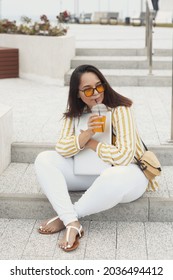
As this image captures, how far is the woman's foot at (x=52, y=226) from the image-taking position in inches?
125

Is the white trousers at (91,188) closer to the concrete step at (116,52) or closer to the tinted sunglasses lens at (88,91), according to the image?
the tinted sunglasses lens at (88,91)

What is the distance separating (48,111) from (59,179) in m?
2.44

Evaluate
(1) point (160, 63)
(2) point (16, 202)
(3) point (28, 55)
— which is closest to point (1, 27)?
(3) point (28, 55)

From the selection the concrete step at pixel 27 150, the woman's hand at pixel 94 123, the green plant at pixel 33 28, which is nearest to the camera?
the woman's hand at pixel 94 123

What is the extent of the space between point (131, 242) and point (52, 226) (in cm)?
44

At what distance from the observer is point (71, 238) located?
9.80 ft

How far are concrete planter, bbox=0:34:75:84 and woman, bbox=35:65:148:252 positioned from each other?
422 cm

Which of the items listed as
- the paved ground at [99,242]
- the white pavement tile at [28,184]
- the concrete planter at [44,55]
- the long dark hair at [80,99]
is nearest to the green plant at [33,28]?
the concrete planter at [44,55]

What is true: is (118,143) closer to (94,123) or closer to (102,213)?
(94,123)

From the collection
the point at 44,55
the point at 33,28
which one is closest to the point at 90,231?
the point at 44,55

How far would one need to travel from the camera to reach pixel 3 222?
11.1 feet

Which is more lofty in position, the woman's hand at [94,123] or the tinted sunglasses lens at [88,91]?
the tinted sunglasses lens at [88,91]

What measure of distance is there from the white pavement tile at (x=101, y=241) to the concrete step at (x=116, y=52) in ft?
18.0

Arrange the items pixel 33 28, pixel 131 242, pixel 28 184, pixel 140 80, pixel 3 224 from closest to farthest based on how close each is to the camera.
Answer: pixel 131 242
pixel 3 224
pixel 28 184
pixel 140 80
pixel 33 28
